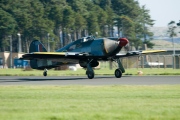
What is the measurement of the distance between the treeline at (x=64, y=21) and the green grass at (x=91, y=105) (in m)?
89.4

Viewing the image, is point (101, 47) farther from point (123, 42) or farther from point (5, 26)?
point (5, 26)

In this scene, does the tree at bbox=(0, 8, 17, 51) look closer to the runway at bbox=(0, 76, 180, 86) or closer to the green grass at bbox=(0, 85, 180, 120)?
the runway at bbox=(0, 76, 180, 86)

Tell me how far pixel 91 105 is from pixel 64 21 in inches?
4446

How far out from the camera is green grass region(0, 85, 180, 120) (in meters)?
16.5

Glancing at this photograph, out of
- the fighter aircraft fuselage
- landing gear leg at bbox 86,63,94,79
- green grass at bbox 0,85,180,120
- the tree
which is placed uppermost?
the tree

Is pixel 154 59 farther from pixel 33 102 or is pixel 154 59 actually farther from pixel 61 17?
pixel 33 102

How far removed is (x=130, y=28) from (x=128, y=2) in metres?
16.3

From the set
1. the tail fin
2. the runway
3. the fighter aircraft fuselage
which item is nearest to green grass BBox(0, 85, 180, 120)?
the runway

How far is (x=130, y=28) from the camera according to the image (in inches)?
5719

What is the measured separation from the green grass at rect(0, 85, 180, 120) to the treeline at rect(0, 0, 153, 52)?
89.4 metres

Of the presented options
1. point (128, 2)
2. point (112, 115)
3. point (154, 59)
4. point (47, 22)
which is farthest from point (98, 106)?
point (128, 2)

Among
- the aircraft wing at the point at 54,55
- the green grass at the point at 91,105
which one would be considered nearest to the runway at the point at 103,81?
the aircraft wing at the point at 54,55

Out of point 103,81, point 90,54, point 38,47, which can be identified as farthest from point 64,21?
point 103,81

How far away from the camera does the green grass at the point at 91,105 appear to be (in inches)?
651
